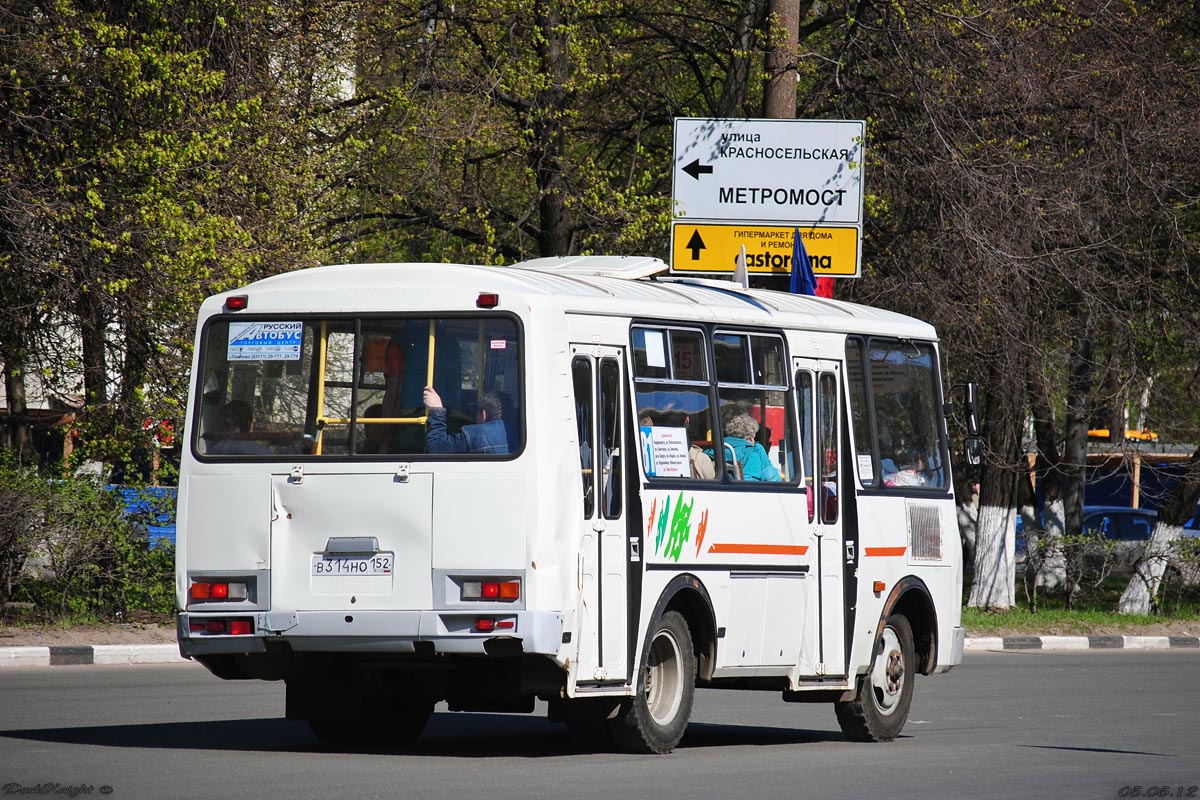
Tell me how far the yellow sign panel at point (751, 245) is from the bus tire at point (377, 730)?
8.32 m

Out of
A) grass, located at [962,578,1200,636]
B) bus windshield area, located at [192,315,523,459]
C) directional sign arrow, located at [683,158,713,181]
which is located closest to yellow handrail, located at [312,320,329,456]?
→ bus windshield area, located at [192,315,523,459]

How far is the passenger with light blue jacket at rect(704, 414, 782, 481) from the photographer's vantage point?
11.3 meters

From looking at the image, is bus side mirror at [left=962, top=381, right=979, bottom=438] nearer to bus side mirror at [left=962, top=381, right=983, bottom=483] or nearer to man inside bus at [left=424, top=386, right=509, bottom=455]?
bus side mirror at [left=962, top=381, right=983, bottom=483]

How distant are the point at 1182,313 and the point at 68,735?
17.6 meters

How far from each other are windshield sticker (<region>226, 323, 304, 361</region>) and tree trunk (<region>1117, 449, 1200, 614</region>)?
62.1 feet

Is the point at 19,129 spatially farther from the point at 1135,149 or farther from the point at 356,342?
the point at 1135,149

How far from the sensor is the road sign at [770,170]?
18.8 meters

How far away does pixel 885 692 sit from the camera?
41.2 feet

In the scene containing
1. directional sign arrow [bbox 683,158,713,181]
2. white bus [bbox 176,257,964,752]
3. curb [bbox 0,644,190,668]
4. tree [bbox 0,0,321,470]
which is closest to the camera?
white bus [bbox 176,257,964,752]

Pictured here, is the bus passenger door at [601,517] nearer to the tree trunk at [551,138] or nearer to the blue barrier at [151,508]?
the blue barrier at [151,508]

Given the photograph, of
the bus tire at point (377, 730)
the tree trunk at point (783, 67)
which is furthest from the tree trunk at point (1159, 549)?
the bus tire at point (377, 730)

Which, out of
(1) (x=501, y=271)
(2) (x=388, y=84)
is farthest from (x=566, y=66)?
(1) (x=501, y=271)

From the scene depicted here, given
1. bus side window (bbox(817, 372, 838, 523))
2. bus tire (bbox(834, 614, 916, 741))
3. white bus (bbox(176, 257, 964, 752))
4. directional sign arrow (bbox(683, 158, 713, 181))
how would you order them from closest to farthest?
1. white bus (bbox(176, 257, 964, 752))
2. bus side window (bbox(817, 372, 838, 523))
3. bus tire (bbox(834, 614, 916, 741))
4. directional sign arrow (bbox(683, 158, 713, 181))

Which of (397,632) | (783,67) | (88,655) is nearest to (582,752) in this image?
(397,632)
